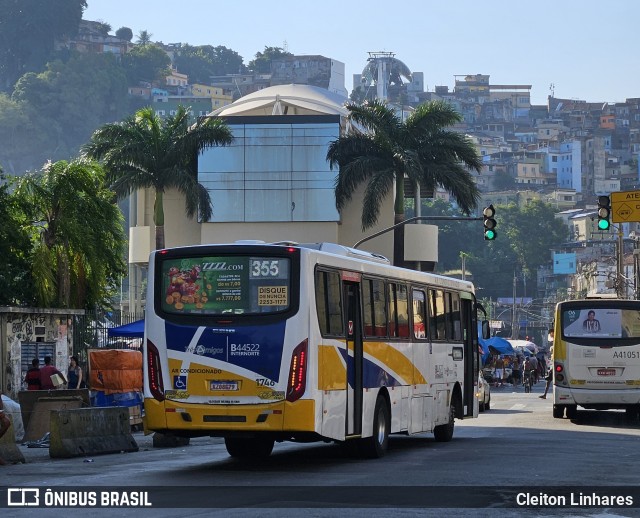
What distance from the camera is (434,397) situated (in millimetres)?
24859

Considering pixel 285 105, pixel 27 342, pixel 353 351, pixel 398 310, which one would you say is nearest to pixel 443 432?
pixel 398 310

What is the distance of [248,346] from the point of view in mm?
18578

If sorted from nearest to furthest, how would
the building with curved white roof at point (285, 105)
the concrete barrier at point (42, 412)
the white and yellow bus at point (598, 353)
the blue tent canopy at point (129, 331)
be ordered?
the concrete barrier at point (42, 412) → the white and yellow bus at point (598, 353) → the blue tent canopy at point (129, 331) → the building with curved white roof at point (285, 105)

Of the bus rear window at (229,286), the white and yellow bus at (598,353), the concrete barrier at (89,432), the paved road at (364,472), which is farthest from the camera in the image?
the white and yellow bus at (598,353)

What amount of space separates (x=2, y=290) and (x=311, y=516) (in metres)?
27.8

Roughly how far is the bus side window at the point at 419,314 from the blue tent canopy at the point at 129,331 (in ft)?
49.3

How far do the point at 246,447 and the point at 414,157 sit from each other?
45.8 m

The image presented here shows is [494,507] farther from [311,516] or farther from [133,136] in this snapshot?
[133,136]

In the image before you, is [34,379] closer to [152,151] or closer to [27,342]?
[27,342]

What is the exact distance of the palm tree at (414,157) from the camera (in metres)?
66.6

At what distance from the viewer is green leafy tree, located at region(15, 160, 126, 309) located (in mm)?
40438

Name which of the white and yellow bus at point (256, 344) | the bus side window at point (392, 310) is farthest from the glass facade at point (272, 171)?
the white and yellow bus at point (256, 344)

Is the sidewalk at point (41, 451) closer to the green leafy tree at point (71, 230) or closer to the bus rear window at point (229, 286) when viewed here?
the bus rear window at point (229, 286)

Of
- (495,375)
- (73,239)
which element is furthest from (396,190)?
(73,239)
